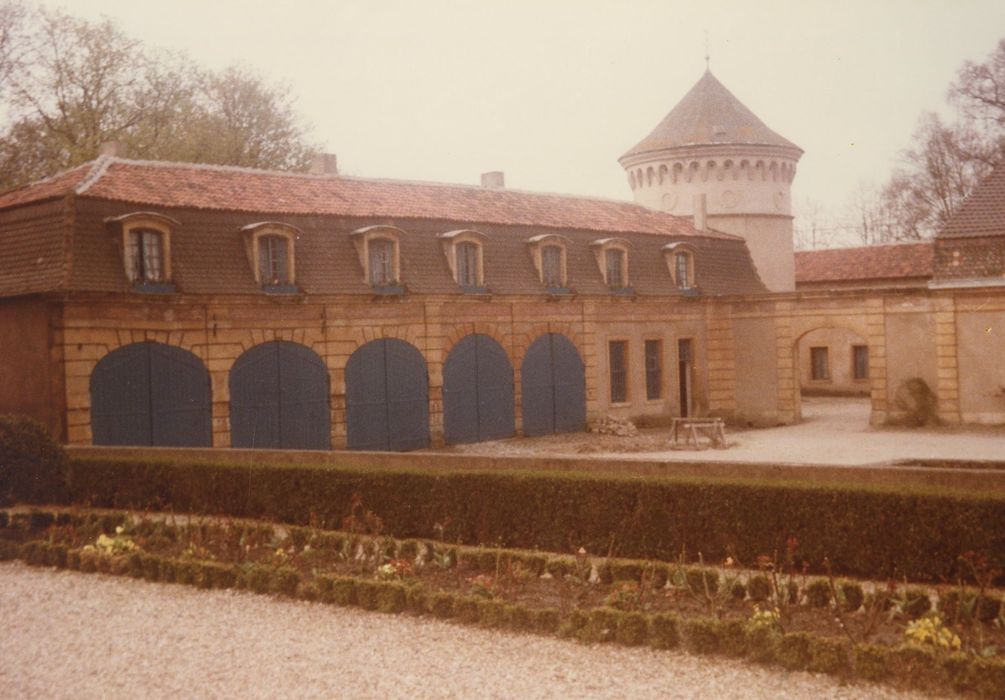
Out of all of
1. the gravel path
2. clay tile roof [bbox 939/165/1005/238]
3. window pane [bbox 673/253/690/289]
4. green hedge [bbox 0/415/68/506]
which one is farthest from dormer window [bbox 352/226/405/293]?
clay tile roof [bbox 939/165/1005/238]

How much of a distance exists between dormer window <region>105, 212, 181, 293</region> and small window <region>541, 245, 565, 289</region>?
446 inches

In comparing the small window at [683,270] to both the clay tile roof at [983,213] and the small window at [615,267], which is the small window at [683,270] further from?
the clay tile roof at [983,213]

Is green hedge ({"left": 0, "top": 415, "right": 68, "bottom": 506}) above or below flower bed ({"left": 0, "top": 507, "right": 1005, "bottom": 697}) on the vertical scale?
above

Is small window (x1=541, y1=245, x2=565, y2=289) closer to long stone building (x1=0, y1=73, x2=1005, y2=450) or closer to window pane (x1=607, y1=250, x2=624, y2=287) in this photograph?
long stone building (x1=0, y1=73, x2=1005, y2=450)

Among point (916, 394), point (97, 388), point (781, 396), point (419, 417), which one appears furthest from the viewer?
point (781, 396)

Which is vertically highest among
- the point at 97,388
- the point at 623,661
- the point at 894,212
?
the point at 894,212

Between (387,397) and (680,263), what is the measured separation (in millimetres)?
12498

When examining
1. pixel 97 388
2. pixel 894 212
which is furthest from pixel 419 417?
pixel 894 212

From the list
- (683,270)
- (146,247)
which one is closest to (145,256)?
(146,247)

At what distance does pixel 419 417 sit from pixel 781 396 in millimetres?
12944

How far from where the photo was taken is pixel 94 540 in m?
14.9

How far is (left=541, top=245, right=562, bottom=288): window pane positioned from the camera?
30922 millimetres

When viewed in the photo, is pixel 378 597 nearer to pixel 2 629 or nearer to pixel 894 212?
pixel 2 629

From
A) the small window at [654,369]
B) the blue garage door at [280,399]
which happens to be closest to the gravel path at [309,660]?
the blue garage door at [280,399]
